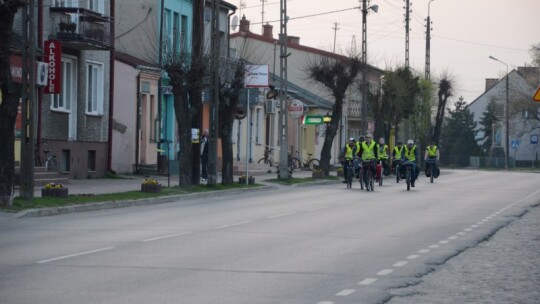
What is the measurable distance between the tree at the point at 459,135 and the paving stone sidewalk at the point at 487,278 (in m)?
111

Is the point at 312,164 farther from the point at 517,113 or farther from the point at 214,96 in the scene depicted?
the point at 517,113

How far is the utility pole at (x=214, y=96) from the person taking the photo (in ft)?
120

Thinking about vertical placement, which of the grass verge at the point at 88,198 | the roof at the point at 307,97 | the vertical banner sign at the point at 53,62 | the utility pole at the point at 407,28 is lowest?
the grass verge at the point at 88,198

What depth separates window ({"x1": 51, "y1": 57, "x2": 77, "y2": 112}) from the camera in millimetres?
38938

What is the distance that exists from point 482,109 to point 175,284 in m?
138

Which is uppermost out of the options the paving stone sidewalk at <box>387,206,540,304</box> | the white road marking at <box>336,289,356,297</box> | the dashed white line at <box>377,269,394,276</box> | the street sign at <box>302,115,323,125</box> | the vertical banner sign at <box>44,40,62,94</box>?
the vertical banner sign at <box>44,40,62,94</box>

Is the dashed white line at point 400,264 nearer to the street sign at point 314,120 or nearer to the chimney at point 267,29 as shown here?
the street sign at point 314,120

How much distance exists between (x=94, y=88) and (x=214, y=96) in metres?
6.29

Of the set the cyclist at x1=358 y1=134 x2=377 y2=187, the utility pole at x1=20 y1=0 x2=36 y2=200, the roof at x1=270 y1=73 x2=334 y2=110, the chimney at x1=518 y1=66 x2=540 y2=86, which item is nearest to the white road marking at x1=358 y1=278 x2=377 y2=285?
the utility pole at x1=20 y1=0 x2=36 y2=200

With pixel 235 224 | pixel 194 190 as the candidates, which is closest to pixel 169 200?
pixel 194 190

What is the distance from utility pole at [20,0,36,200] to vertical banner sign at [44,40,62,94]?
945cm

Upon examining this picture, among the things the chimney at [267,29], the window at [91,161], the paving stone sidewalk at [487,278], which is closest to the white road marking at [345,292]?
the paving stone sidewalk at [487,278]

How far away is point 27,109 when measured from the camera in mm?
25531

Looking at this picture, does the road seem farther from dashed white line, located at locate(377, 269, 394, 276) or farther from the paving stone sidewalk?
the paving stone sidewalk
